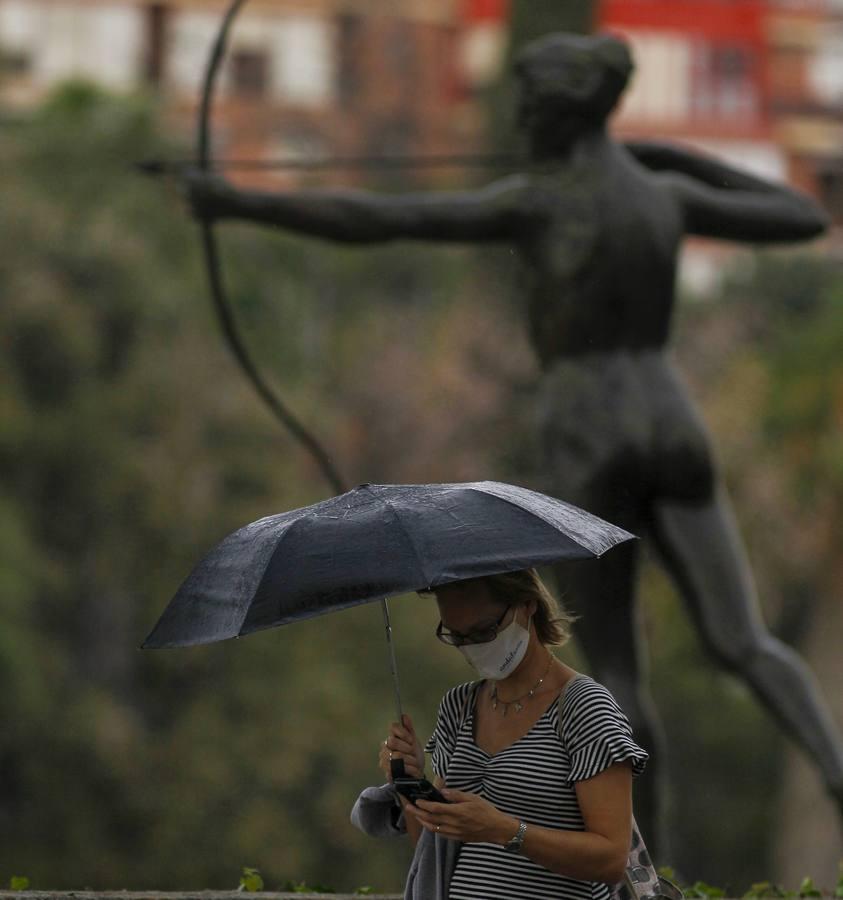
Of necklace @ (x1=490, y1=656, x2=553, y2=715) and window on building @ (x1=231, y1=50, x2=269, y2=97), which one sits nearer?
necklace @ (x1=490, y1=656, x2=553, y2=715)

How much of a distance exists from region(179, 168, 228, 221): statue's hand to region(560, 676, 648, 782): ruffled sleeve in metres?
4.30

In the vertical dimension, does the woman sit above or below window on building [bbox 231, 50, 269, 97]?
above

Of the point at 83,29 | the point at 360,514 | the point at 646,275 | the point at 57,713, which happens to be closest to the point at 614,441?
the point at 646,275

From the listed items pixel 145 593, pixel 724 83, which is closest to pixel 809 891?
pixel 145 593

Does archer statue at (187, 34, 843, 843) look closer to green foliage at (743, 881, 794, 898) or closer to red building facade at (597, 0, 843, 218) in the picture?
green foliage at (743, 881, 794, 898)

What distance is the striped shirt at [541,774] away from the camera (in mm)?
4496

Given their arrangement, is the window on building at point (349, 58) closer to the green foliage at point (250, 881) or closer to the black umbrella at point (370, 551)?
the green foliage at point (250, 881)

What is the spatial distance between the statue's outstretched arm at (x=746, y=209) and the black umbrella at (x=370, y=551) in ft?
12.3

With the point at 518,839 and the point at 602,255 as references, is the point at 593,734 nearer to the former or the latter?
the point at 518,839

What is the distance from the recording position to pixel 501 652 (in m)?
4.59

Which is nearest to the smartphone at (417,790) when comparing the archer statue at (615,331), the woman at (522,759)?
the woman at (522,759)

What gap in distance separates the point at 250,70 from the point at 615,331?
63189mm

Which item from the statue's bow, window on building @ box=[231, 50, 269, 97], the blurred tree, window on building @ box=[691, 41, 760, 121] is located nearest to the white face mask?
the statue's bow

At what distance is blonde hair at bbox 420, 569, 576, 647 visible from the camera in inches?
181
